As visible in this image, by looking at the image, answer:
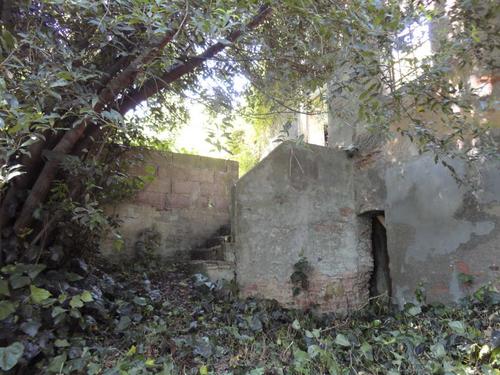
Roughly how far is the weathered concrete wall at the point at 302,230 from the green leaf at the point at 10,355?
244 centimetres

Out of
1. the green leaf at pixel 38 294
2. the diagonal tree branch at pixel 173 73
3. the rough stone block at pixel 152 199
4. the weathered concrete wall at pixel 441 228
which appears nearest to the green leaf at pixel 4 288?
the green leaf at pixel 38 294

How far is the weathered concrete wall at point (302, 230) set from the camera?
15.5 feet

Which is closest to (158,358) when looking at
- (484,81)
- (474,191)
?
(474,191)

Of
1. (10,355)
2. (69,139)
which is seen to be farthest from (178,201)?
(10,355)

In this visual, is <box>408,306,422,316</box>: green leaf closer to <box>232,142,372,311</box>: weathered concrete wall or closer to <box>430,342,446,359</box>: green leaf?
<box>430,342,446,359</box>: green leaf

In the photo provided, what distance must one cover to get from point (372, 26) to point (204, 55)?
5.69 feet

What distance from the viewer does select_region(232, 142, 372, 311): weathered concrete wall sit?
473cm

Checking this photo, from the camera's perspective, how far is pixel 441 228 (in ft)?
14.1

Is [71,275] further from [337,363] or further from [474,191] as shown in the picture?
[474,191]

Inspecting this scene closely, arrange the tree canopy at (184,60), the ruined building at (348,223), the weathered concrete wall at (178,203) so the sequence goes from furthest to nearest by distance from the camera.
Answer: the weathered concrete wall at (178,203) < the ruined building at (348,223) < the tree canopy at (184,60)

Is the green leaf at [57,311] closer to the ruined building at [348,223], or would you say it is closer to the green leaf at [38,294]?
the green leaf at [38,294]

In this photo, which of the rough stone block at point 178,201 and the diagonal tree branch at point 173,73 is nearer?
the diagonal tree branch at point 173,73

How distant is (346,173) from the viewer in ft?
17.9

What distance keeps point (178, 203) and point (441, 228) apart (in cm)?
376
